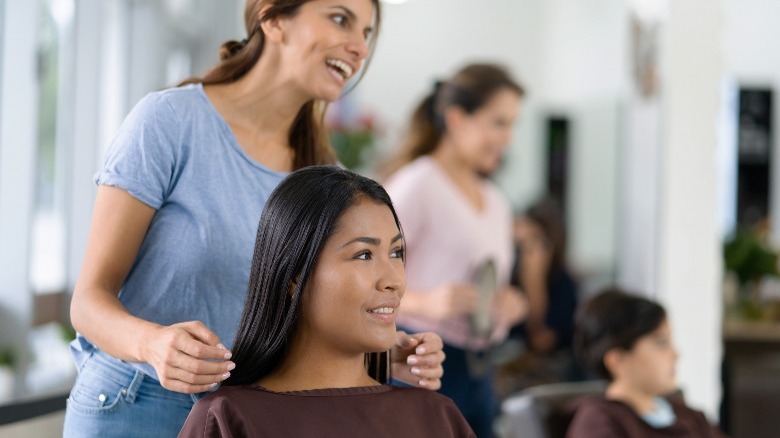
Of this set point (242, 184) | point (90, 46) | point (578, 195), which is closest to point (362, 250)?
point (242, 184)

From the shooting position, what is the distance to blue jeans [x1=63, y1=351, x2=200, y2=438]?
54.6 inches

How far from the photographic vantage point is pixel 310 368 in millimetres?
1360

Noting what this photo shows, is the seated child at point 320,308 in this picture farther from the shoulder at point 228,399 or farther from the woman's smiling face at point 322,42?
the woman's smiling face at point 322,42

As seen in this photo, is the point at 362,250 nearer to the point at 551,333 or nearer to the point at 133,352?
the point at 133,352

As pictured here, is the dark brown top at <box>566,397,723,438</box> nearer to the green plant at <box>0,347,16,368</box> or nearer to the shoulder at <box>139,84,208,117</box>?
the shoulder at <box>139,84,208,117</box>

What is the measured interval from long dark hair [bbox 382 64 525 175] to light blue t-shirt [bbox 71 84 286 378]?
5.47 ft

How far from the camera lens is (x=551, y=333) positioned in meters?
5.32

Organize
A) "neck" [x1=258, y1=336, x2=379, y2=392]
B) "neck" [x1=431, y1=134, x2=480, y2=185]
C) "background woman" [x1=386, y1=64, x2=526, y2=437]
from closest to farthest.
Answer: "neck" [x1=258, y1=336, x2=379, y2=392] < "background woman" [x1=386, y1=64, x2=526, y2=437] < "neck" [x1=431, y1=134, x2=480, y2=185]

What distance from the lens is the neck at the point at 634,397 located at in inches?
99.0

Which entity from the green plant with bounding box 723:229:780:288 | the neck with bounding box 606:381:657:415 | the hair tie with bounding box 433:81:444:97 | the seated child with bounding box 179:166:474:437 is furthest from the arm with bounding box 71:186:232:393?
the green plant with bounding box 723:229:780:288

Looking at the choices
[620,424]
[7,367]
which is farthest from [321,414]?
[7,367]

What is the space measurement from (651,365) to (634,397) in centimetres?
9

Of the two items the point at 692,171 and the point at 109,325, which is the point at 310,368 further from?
the point at 692,171

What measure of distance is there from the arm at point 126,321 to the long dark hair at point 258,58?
262mm
